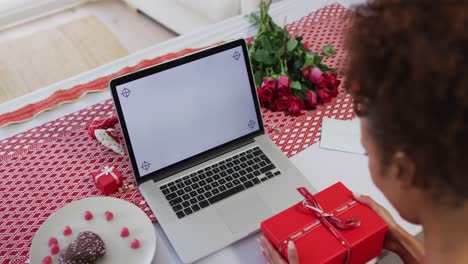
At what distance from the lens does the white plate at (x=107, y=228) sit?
2.73ft

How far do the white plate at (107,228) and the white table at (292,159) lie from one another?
0.15 ft

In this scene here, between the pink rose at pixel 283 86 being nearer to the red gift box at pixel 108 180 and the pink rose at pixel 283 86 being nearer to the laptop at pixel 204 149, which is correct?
the laptop at pixel 204 149

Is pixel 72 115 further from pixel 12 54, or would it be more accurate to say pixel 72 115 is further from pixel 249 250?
pixel 12 54

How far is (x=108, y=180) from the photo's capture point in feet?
3.21

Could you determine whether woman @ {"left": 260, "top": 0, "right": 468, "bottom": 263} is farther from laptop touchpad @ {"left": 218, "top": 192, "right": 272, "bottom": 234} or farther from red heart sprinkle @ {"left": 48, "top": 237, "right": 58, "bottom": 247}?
red heart sprinkle @ {"left": 48, "top": 237, "right": 58, "bottom": 247}

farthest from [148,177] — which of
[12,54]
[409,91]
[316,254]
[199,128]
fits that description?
[12,54]

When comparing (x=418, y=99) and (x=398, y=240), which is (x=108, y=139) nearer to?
(x=398, y=240)

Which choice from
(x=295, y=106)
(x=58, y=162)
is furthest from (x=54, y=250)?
(x=295, y=106)

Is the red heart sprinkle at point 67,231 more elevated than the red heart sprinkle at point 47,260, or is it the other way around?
the red heart sprinkle at point 67,231

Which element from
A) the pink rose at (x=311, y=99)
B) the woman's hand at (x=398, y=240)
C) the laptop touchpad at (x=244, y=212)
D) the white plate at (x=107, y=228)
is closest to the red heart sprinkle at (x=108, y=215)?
the white plate at (x=107, y=228)

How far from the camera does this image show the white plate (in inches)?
32.8

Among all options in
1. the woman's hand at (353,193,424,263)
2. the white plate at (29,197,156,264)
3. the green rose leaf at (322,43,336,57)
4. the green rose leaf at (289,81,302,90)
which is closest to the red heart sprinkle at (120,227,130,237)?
the white plate at (29,197,156,264)

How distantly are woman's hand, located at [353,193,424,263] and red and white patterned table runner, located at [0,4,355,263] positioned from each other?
257 mm

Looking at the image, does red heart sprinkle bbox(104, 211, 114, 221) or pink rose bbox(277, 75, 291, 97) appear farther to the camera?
pink rose bbox(277, 75, 291, 97)
